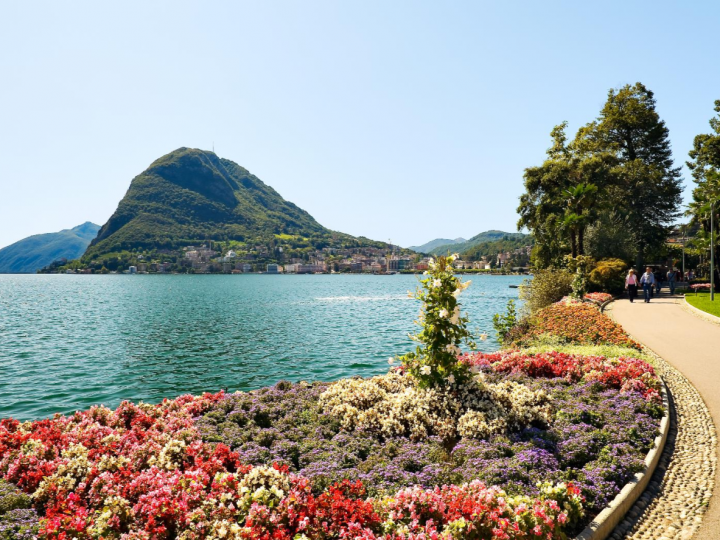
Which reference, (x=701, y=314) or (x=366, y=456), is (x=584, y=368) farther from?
(x=701, y=314)

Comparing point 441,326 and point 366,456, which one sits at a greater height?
point 441,326

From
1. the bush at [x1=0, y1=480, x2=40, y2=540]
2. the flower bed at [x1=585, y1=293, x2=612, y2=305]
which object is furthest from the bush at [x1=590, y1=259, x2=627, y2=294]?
the bush at [x1=0, y1=480, x2=40, y2=540]

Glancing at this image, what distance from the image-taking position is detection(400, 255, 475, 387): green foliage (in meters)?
8.02

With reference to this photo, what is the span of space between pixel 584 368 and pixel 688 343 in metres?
7.95

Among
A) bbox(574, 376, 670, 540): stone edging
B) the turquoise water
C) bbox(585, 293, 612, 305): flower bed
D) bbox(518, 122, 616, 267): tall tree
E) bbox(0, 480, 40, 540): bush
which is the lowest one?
the turquoise water

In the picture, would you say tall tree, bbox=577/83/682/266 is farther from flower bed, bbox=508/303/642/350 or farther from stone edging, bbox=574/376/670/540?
stone edging, bbox=574/376/670/540

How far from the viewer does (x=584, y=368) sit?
1061 cm

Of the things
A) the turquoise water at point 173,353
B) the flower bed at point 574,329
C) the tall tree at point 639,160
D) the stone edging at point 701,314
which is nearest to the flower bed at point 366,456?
the flower bed at point 574,329

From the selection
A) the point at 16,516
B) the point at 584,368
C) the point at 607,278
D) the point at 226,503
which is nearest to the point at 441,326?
the point at 226,503

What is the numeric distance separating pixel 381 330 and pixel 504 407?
2142 cm

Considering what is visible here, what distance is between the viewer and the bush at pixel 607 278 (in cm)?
3397

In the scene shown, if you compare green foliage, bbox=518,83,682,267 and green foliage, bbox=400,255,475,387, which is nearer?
green foliage, bbox=400,255,475,387

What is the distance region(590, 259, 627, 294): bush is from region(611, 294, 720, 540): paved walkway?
6.63 metres

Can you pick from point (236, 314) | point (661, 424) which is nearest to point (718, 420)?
point (661, 424)
